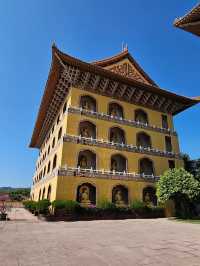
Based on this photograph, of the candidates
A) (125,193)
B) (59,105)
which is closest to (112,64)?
(59,105)

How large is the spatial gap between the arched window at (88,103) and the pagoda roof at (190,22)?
13876 mm

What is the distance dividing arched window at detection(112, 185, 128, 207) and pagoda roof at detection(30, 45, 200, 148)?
10.9m

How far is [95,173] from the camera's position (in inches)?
778

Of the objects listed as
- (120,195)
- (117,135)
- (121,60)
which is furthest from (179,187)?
(121,60)

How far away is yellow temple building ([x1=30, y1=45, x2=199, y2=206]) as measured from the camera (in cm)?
1941

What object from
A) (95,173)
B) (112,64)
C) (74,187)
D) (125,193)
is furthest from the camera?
(112,64)

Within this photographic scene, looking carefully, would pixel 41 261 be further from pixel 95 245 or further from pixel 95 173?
pixel 95 173

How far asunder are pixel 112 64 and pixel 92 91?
5618mm

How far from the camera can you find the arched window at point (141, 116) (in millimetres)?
26672

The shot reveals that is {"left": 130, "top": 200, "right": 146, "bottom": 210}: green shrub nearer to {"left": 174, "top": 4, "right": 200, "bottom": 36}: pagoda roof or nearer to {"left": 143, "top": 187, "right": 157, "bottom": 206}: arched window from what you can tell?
{"left": 143, "top": 187, "right": 157, "bottom": 206}: arched window

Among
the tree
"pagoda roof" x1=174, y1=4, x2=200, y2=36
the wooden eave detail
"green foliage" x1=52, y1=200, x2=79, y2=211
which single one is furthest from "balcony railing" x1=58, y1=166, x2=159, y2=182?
"pagoda roof" x1=174, y1=4, x2=200, y2=36

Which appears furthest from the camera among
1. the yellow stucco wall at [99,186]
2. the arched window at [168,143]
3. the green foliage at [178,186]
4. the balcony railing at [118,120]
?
the arched window at [168,143]

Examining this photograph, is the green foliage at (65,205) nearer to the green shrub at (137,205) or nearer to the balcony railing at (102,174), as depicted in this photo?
the balcony railing at (102,174)

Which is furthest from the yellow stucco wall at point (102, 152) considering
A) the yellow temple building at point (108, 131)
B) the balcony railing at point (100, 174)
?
the balcony railing at point (100, 174)
